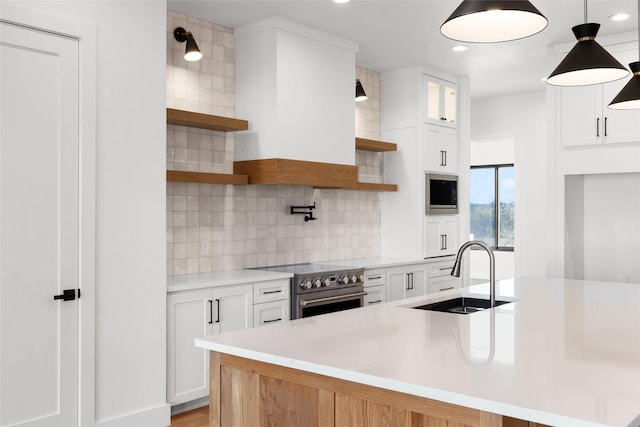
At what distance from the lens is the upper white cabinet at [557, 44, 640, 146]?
4.87 m

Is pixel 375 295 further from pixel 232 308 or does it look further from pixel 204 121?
pixel 204 121

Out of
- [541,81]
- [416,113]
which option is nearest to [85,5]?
[416,113]

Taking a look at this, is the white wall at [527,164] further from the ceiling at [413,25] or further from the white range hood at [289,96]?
the white range hood at [289,96]

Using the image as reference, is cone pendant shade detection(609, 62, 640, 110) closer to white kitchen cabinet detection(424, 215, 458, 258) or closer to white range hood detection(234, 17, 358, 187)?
white range hood detection(234, 17, 358, 187)

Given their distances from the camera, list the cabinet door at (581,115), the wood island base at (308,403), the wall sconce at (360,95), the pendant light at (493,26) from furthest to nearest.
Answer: the wall sconce at (360,95) → the cabinet door at (581,115) → the pendant light at (493,26) → the wood island base at (308,403)

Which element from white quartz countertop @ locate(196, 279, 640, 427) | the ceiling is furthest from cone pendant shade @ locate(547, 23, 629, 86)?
the ceiling

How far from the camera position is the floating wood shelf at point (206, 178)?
401cm

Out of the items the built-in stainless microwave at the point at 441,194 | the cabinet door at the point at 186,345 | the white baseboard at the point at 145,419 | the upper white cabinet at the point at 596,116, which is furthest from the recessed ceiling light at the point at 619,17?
the white baseboard at the point at 145,419

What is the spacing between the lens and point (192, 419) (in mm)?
3754

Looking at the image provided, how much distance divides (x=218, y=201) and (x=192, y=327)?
113 cm

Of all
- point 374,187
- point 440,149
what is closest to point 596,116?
point 440,149

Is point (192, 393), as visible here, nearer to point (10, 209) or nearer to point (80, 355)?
point (80, 355)

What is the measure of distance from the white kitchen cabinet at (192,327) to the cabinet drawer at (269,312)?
0.16 m

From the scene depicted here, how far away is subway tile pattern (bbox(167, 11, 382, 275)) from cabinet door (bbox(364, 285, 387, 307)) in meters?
0.59
